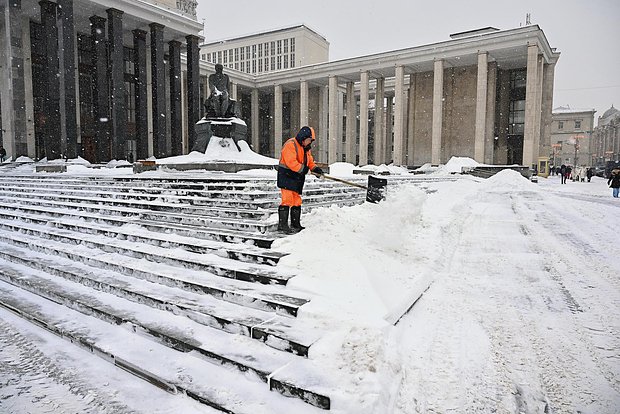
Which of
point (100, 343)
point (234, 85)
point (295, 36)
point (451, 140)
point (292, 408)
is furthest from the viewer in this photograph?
point (295, 36)

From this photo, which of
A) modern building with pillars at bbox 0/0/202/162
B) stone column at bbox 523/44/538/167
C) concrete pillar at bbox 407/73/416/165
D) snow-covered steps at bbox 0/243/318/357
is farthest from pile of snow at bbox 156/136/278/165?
concrete pillar at bbox 407/73/416/165

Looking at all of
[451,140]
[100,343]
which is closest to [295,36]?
[451,140]

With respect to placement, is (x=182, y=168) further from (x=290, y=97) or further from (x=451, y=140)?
(x=290, y=97)

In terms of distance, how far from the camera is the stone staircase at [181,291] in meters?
3.03

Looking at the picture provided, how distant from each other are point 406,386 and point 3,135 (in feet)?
107

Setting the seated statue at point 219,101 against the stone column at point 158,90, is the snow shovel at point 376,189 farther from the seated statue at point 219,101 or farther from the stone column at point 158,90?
the stone column at point 158,90

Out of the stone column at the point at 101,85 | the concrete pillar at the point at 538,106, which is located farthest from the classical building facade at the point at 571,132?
the stone column at the point at 101,85

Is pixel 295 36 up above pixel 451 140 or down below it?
above

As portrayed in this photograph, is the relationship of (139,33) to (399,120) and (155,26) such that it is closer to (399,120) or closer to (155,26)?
(155,26)

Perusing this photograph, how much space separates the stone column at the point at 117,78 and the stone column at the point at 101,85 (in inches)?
18.8

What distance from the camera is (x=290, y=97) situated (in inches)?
2208

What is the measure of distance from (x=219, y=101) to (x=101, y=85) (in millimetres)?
16239

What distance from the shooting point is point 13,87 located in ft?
84.7

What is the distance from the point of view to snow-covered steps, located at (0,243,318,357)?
340 centimetres
